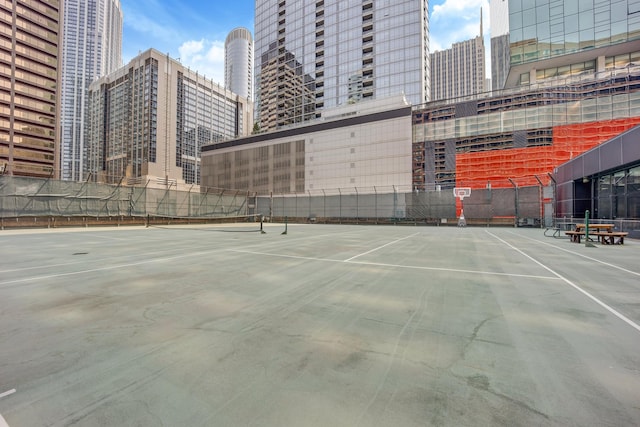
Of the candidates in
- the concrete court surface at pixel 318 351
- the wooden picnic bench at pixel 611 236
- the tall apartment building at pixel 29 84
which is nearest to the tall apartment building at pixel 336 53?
the wooden picnic bench at pixel 611 236

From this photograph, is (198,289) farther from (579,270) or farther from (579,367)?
(579,270)

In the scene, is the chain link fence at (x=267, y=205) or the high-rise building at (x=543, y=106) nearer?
the chain link fence at (x=267, y=205)

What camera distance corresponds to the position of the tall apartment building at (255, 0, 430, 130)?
62.1 meters

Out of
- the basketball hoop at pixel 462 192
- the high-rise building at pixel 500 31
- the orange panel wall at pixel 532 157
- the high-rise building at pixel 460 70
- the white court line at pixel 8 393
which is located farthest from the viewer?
the high-rise building at pixel 460 70

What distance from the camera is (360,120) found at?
175 ft

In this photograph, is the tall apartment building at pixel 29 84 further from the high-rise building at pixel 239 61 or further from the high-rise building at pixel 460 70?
the high-rise building at pixel 460 70

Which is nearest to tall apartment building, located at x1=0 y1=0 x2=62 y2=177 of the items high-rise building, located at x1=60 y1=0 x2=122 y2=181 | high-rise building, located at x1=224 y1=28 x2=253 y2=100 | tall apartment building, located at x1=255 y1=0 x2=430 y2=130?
tall apartment building, located at x1=255 y1=0 x2=430 y2=130

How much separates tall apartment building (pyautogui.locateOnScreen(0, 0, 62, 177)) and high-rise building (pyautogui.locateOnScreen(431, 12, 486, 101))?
17395 centimetres

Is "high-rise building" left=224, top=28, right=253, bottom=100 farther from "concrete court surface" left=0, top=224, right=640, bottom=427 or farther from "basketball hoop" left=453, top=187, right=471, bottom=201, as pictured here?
"concrete court surface" left=0, top=224, right=640, bottom=427

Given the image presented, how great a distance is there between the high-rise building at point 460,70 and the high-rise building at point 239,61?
122 meters

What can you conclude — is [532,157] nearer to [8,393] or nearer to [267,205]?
[267,205]

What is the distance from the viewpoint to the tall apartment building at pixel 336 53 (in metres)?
62.1

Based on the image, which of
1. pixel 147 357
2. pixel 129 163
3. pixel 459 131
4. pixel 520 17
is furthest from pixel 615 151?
pixel 129 163

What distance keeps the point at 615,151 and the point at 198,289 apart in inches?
888
